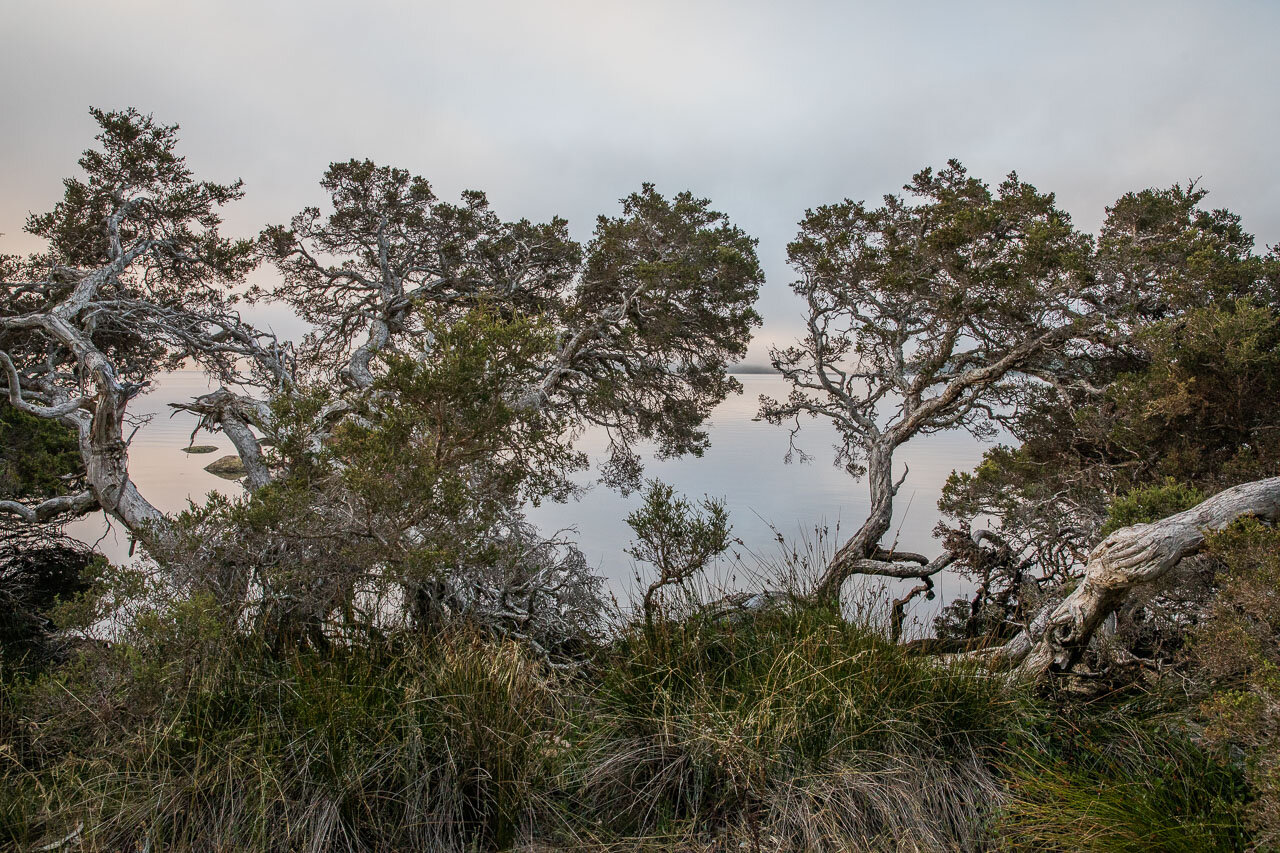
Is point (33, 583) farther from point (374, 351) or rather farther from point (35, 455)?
point (374, 351)

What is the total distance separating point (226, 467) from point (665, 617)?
11.1m

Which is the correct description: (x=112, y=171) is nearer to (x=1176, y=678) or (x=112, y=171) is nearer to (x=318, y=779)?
(x=318, y=779)

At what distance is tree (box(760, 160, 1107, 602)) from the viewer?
5.78m

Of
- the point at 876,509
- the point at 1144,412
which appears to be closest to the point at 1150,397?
the point at 1144,412

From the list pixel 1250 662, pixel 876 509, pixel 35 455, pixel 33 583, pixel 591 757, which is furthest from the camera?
pixel 35 455

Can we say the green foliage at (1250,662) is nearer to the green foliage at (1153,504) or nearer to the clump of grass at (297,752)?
the green foliage at (1153,504)

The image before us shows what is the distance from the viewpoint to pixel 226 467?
11.4 m

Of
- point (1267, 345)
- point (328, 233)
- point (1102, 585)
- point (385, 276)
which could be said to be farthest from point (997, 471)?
point (328, 233)

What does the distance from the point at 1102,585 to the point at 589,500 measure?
7.14m

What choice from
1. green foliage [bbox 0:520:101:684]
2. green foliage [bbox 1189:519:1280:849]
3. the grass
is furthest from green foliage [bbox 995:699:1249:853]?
green foliage [bbox 0:520:101:684]

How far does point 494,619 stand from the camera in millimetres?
4152

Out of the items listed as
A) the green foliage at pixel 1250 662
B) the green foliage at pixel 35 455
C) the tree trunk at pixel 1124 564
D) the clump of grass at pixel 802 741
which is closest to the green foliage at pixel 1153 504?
the tree trunk at pixel 1124 564

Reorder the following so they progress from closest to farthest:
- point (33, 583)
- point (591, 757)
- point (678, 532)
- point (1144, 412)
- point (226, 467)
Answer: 1. point (591, 757)
2. point (678, 532)
3. point (1144, 412)
4. point (33, 583)
5. point (226, 467)

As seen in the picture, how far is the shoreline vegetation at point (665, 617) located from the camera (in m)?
2.49
